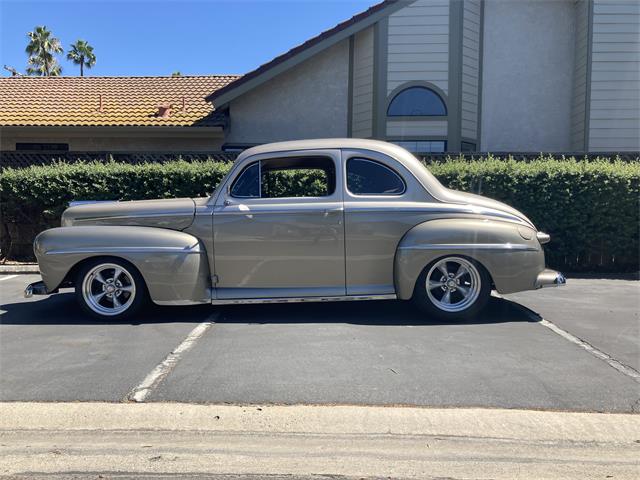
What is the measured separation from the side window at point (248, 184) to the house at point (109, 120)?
24.3 feet

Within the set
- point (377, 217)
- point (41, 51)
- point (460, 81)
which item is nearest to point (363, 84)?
point (460, 81)

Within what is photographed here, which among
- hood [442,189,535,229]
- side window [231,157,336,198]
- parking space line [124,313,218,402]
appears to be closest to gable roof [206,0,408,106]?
side window [231,157,336,198]

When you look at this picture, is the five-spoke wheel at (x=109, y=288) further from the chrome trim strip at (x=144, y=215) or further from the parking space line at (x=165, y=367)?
the parking space line at (x=165, y=367)

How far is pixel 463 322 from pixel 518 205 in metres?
4.10

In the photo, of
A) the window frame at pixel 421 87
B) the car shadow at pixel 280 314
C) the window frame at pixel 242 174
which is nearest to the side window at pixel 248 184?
the window frame at pixel 242 174

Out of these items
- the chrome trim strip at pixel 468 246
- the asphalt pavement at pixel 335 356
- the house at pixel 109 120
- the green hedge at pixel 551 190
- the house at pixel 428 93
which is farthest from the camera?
the house at pixel 109 120

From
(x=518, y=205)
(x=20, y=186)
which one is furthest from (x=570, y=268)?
(x=20, y=186)

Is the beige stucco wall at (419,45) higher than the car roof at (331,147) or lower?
higher

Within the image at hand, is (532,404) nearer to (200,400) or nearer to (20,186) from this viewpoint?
(200,400)

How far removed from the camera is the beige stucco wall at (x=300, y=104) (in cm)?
1286

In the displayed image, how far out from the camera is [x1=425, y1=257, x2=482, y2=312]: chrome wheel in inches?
216

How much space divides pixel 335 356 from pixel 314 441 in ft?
4.24

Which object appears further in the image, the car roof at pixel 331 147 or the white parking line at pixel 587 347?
the car roof at pixel 331 147

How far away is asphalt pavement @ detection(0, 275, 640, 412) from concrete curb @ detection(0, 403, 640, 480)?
0.52 feet
